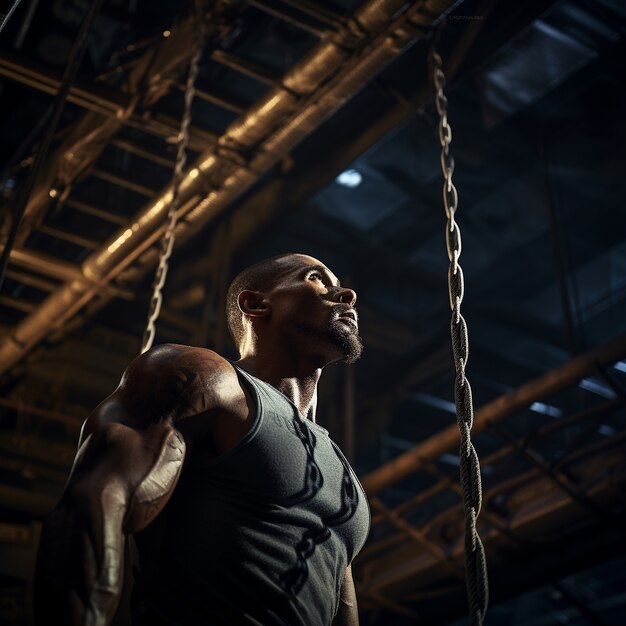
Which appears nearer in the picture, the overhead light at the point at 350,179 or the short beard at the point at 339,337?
the short beard at the point at 339,337

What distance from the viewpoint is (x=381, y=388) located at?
9141 millimetres

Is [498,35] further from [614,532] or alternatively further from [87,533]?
[87,533]

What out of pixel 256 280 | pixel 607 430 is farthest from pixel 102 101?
pixel 607 430

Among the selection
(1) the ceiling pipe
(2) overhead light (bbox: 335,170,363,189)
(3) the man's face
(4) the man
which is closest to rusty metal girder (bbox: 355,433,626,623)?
(1) the ceiling pipe

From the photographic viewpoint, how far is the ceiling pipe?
451cm

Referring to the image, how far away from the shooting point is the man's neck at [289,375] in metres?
2.26

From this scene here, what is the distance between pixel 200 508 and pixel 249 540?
0.42 ft

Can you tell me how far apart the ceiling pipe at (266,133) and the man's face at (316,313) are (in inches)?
98.6

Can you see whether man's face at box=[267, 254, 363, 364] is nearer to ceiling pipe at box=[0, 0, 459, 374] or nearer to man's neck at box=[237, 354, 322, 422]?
man's neck at box=[237, 354, 322, 422]

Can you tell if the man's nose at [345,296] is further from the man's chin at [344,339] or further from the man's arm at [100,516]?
the man's arm at [100,516]

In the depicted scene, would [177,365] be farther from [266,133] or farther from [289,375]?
[266,133]

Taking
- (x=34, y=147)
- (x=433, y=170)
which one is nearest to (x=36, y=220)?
(x=34, y=147)

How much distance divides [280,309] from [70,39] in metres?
4.06

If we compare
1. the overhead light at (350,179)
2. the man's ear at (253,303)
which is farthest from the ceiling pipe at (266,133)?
the man's ear at (253,303)
